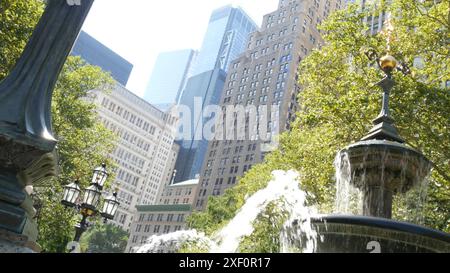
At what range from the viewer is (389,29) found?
17359mm

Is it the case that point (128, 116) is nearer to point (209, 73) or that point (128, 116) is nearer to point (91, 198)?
point (209, 73)

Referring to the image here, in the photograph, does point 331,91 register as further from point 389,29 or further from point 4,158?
point 4,158

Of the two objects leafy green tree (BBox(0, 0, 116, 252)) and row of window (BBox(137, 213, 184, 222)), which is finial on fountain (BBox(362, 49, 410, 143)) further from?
row of window (BBox(137, 213, 184, 222))

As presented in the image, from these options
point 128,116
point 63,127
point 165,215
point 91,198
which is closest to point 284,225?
point 91,198

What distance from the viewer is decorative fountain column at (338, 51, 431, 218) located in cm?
690

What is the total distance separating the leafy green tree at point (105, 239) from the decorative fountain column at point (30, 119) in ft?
267

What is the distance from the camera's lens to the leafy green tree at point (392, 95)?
13.9m

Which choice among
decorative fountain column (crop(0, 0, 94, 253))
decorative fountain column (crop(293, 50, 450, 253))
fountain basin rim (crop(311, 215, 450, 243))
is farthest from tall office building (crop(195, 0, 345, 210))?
decorative fountain column (crop(0, 0, 94, 253))

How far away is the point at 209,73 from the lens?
561ft

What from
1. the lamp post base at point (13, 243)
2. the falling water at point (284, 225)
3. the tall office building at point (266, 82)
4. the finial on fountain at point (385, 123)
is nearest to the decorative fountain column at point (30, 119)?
the lamp post base at point (13, 243)

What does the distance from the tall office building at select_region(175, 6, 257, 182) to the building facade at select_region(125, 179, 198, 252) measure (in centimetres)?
3568

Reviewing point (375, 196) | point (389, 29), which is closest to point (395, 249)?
point (375, 196)

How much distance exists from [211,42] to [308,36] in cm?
10806

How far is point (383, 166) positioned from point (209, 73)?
16625 centimetres
